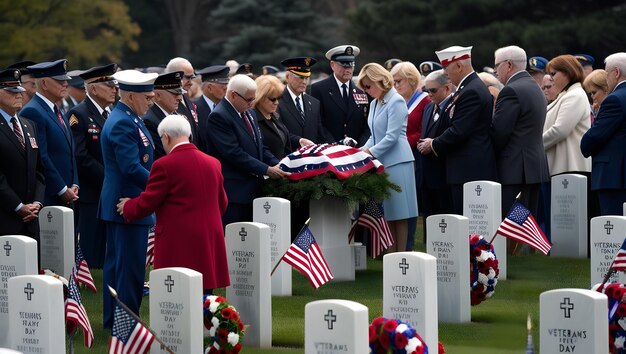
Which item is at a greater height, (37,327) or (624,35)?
(624,35)

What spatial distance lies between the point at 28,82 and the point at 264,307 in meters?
5.04

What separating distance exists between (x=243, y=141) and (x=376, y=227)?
183cm

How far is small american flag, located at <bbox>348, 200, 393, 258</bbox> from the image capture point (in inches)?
515

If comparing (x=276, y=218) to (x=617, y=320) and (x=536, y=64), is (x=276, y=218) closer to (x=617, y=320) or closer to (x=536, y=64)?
(x=617, y=320)

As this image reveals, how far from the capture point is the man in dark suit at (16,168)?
1048cm

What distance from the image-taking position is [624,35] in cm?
3572

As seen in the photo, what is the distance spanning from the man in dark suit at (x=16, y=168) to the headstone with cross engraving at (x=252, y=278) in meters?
1.84

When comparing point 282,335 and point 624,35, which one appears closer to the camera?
point 282,335

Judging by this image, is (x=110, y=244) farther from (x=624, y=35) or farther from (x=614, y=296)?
(x=624, y=35)

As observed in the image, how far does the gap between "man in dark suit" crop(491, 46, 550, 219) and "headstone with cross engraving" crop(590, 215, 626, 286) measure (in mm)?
2640

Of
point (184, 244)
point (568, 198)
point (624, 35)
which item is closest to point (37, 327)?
point (184, 244)

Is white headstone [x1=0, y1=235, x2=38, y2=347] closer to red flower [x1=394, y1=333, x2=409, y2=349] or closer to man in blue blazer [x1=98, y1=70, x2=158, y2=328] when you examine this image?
man in blue blazer [x1=98, y1=70, x2=158, y2=328]

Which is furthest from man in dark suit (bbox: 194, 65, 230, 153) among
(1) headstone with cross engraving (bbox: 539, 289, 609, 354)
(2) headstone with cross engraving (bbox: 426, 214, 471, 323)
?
(1) headstone with cross engraving (bbox: 539, 289, 609, 354)

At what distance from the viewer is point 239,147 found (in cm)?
1215
